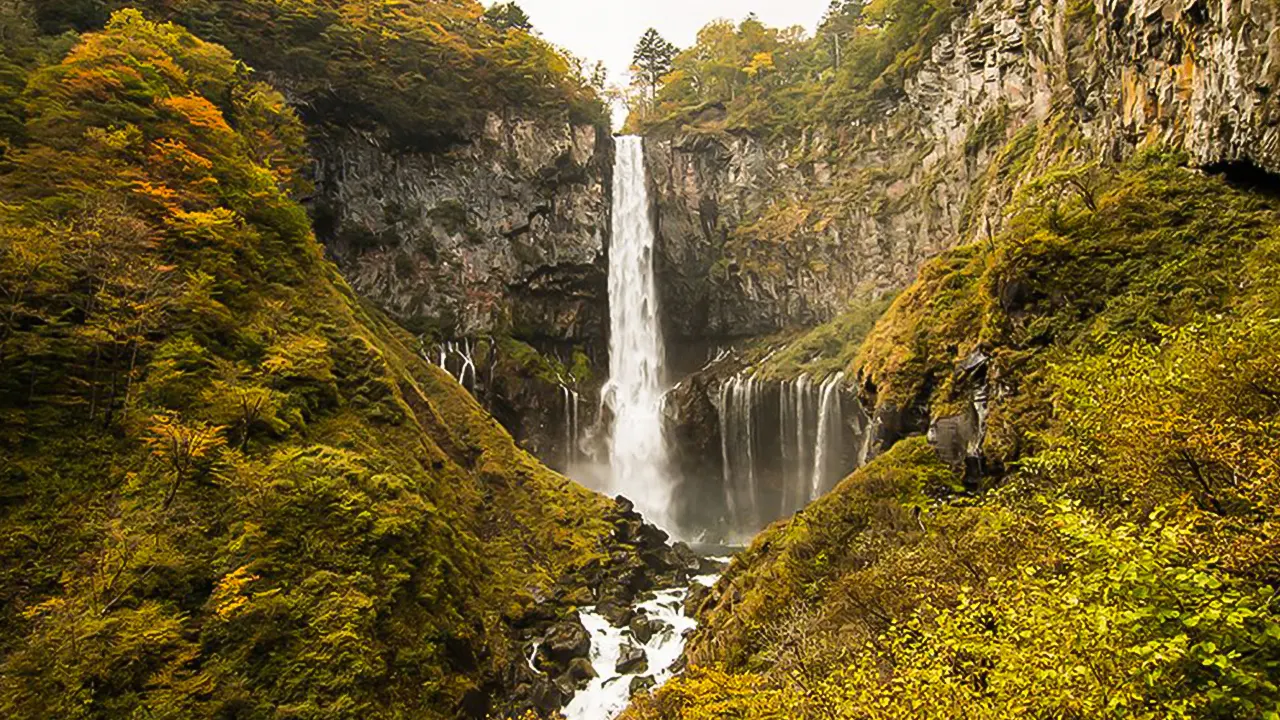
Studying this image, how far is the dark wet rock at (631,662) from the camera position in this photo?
51.5 ft

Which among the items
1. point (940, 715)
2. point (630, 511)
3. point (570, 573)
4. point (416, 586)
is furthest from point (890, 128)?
point (940, 715)

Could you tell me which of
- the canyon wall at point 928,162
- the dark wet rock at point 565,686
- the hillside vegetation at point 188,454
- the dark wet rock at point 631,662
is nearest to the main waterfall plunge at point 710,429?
the canyon wall at point 928,162

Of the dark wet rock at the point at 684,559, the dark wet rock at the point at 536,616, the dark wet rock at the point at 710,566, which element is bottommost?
the dark wet rock at the point at 710,566

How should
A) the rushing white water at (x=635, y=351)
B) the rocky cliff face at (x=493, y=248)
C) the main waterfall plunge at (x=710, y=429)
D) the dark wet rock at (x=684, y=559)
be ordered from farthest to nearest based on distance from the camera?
the rushing white water at (x=635, y=351) < the rocky cliff face at (x=493, y=248) < the main waterfall plunge at (x=710, y=429) < the dark wet rock at (x=684, y=559)

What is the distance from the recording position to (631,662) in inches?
623

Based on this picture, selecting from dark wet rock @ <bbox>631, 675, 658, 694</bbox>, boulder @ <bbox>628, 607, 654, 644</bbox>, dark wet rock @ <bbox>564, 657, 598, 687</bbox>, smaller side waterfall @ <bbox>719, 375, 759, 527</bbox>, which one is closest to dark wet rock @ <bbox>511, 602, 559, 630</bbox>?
dark wet rock @ <bbox>564, 657, 598, 687</bbox>

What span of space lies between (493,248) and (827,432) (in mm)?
21517

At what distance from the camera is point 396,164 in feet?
108

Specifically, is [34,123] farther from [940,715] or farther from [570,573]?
[940,715]

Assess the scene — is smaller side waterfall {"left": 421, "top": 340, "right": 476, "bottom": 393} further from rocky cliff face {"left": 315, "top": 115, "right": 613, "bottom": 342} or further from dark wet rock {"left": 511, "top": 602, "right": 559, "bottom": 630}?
dark wet rock {"left": 511, "top": 602, "right": 559, "bottom": 630}

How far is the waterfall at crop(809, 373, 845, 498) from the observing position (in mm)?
27938

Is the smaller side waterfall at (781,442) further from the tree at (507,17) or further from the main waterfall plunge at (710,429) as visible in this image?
the tree at (507,17)

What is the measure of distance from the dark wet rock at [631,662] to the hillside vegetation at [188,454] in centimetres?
268

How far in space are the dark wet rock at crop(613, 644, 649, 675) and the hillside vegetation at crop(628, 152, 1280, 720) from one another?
2395 millimetres
